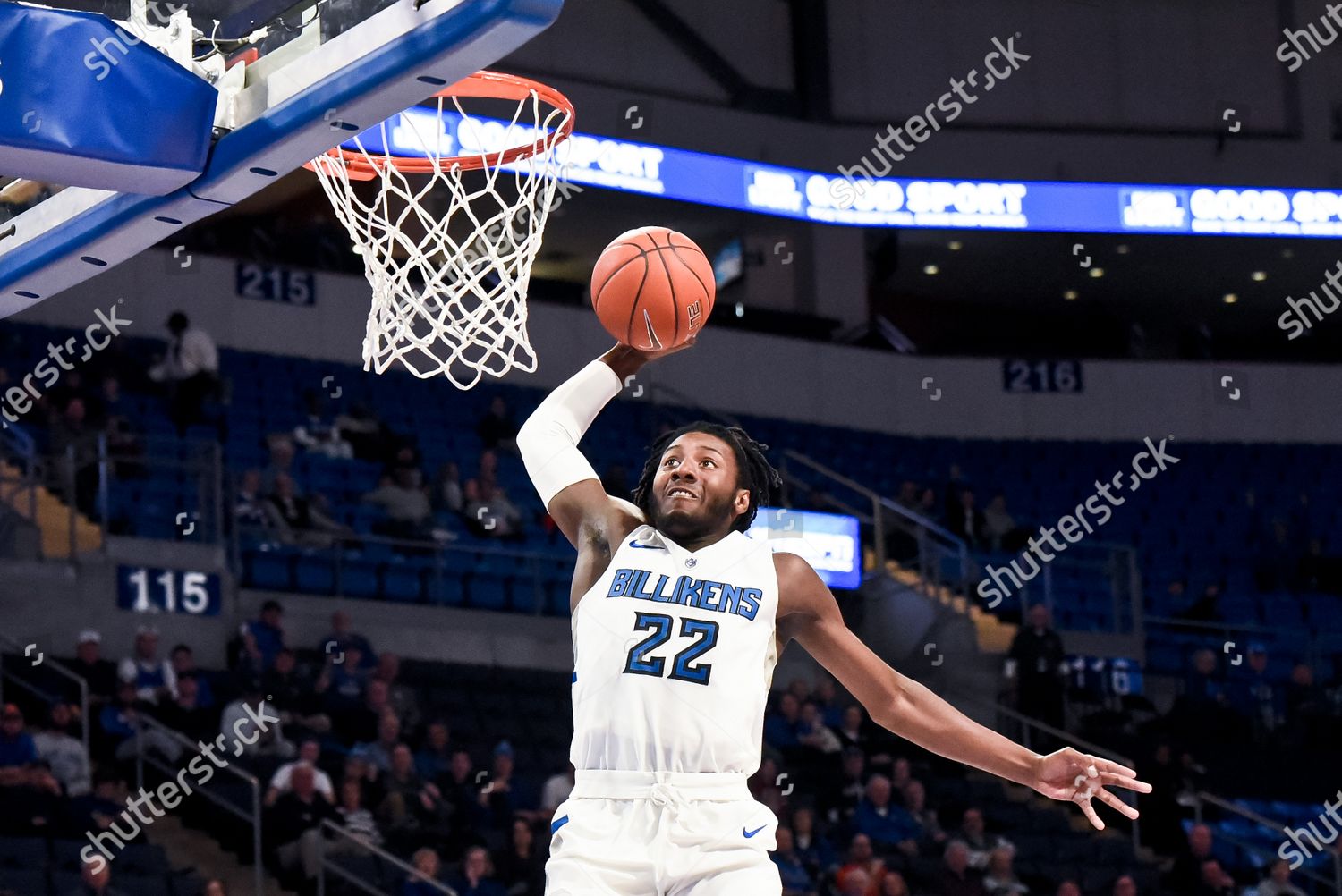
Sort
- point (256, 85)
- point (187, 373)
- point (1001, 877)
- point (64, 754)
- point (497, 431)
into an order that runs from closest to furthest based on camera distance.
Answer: point (256, 85)
point (64, 754)
point (1001, 877)
point (187, 373)
point (497, 431)

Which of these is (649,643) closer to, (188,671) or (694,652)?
(694,652)

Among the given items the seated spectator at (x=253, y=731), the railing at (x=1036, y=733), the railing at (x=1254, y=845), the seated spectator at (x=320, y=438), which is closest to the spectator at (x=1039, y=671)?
the railing at (x=1036, y=733)

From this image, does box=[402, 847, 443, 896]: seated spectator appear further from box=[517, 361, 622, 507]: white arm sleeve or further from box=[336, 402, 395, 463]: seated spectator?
box=[517, 361, 622, 507]: white arm sleeve

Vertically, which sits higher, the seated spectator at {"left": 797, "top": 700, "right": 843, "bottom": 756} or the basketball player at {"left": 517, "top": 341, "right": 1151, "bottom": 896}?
the basketball player at {"left": 517, "top": 341, "right": 1151, "bottom": 896}

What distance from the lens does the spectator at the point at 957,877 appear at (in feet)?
38.5

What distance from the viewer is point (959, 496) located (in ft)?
57.8

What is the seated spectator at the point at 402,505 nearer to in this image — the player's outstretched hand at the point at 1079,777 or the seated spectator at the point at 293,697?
Result: the seated spectator at the point at 293,697

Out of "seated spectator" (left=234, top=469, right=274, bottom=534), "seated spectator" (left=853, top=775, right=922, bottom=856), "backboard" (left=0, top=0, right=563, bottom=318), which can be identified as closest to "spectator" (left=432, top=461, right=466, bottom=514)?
"seated spectator" (left=234, top=469, right=274, bottom=534)

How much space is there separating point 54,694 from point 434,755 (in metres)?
Result: 2.23

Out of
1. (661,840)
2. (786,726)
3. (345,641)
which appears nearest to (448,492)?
(345,641)

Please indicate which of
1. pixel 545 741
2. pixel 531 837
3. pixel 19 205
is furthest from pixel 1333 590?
pixel 19 205

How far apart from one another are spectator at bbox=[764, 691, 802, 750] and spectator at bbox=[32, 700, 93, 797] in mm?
4973

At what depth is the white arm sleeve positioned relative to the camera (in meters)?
4.71

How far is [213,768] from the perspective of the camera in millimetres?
10727
